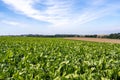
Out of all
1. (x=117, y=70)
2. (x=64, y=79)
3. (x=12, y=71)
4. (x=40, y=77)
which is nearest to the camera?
(x=64, y=79)

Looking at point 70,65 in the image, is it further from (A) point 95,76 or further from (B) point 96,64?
(A) point 95,76

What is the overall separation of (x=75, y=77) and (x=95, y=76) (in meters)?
0.45

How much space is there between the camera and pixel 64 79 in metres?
5.45

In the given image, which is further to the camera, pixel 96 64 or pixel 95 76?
pixel 96 64

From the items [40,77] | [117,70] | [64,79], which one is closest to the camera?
[64,79]

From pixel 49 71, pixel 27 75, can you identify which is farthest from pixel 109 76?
pixel 27 75

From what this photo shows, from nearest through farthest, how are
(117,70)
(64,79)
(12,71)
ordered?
(64,79) < (117,70) < (12,71)

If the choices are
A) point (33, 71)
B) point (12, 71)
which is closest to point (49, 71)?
point (33, 71)

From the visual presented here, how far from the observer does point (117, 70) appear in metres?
6.50

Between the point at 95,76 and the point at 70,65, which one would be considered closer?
the point at 95,76

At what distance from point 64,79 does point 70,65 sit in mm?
1752

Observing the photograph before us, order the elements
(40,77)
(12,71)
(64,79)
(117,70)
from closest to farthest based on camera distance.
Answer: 1. (64,79)
2. (40,77)
3. (117,70)
4. (12,71)

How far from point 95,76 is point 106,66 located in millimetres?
1503

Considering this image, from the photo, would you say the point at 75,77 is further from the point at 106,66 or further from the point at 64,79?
the point at 106,66
